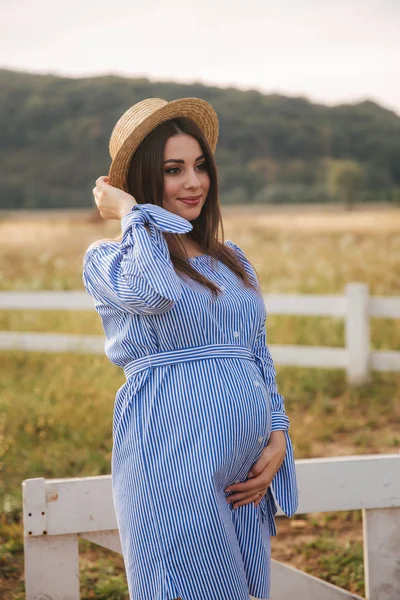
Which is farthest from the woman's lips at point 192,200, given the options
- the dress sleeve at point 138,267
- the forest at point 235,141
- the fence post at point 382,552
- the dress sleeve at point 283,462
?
the forest at point 235,141

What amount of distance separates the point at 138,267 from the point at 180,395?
321 mm

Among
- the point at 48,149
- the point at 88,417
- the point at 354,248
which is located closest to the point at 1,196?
the point at 48,149

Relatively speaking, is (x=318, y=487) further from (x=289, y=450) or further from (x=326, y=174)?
(x=326, y=174)

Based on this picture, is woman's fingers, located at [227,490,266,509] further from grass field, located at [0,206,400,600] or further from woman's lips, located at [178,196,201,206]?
grass field, located at [0,206,400,600]

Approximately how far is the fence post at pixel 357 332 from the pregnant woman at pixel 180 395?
440cm

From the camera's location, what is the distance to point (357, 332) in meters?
6.24

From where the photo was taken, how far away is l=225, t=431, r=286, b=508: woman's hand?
1.74m

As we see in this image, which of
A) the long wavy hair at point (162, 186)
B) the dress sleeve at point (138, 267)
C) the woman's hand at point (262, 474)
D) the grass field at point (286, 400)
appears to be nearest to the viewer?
the dress sleeve at point (138, 267)

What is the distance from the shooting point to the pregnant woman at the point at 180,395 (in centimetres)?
164

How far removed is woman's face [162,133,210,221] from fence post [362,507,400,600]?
1.04 m

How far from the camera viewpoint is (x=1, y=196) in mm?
38250

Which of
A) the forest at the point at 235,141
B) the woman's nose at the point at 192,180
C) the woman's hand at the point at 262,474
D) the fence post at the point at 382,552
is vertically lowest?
the fence post at the point at 382,552

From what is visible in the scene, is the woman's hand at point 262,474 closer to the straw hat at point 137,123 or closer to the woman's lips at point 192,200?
the woman's lips at point 192,200

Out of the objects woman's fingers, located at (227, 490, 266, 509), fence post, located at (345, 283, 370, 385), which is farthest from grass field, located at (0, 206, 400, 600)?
woman's fingers, located at (227, 490, 266, 509)
